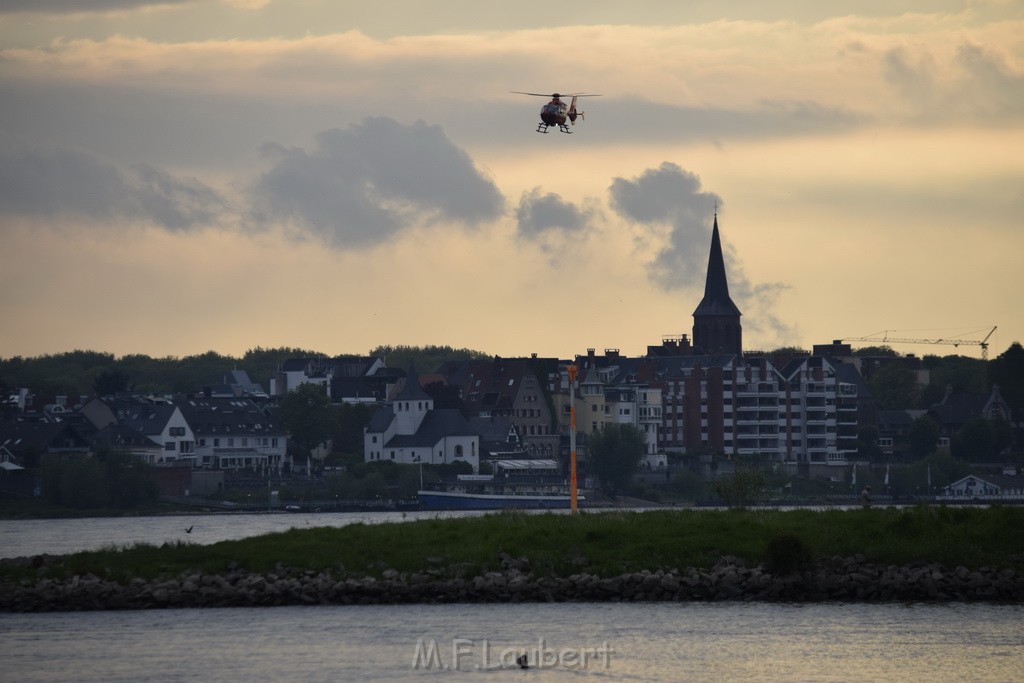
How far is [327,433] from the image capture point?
16262cm

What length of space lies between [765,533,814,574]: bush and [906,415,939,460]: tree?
127 meters

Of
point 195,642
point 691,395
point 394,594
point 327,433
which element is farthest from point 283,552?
point 691,395

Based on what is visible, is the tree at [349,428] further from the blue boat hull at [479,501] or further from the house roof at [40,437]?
the blue boat hull at [479,501]

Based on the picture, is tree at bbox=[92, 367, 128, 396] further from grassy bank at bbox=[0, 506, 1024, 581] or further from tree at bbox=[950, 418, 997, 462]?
grassy bank at bbox=[0, 506, 1024, 581]

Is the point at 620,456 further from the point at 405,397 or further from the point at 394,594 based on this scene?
the point at 394,594

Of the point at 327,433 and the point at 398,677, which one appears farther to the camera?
the point at 327,433

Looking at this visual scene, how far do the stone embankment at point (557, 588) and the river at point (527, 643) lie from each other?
1.89 ft

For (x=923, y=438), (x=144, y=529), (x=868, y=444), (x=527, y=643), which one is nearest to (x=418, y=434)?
(x=868, y=444)

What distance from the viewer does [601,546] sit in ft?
163

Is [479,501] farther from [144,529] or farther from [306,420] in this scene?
[144,529]

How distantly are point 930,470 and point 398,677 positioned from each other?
406 feet

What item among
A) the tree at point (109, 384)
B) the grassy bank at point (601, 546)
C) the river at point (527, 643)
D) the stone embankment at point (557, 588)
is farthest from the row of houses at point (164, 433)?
the river at point (527, 643)

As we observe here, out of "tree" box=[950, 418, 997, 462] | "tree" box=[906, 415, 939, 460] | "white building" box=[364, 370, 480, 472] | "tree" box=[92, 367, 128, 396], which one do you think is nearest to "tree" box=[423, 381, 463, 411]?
"white building" box=[364, 370, 480, 472]

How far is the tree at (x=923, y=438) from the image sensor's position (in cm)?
17175
